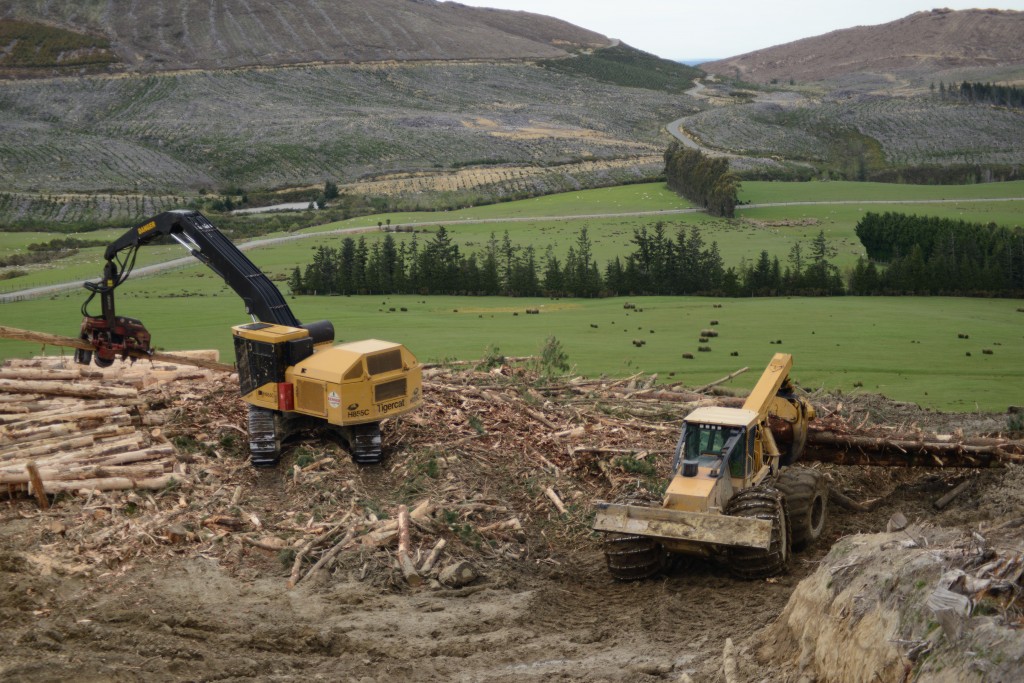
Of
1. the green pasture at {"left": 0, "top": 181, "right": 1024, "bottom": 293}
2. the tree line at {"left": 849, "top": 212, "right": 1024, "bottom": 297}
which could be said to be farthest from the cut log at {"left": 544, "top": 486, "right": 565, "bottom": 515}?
the green pasture at {"left": 0, "top": 181, "right": 1024, "bottom": 293}

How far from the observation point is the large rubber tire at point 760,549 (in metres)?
15.5

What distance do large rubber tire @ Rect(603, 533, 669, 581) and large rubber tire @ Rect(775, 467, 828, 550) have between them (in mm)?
2457

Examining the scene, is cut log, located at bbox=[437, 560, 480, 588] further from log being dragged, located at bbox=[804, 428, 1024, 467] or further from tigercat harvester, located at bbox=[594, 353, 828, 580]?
log being dragged, located at bbox=[804, 428, 1024, 467]

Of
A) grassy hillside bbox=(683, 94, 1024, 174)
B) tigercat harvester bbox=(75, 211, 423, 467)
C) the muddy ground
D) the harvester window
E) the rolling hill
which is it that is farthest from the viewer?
grassy hillside bbox=(683, 94, 1024, 174)

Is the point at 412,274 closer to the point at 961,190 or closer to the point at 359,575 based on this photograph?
the point at 359,575

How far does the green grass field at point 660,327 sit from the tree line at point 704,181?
57.0 ft

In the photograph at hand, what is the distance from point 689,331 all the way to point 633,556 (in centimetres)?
3119

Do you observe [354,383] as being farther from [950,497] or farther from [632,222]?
[632,222]

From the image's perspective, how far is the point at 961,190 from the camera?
5010 inches

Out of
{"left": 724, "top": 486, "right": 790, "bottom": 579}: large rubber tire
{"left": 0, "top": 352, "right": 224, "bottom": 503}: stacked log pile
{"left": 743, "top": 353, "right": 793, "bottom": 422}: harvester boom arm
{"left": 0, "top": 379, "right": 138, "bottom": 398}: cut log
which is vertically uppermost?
{"left": 743, "top": 353, "right": 793, "bottom": 422}: harvester boom arm

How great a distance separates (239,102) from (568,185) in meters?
72.8

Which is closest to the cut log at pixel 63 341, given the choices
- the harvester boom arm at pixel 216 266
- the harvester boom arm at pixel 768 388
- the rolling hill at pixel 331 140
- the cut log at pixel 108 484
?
the harvester boom arm at pixel 216 266

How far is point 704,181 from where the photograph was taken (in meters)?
107

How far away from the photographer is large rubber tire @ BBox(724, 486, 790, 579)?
608 inches
